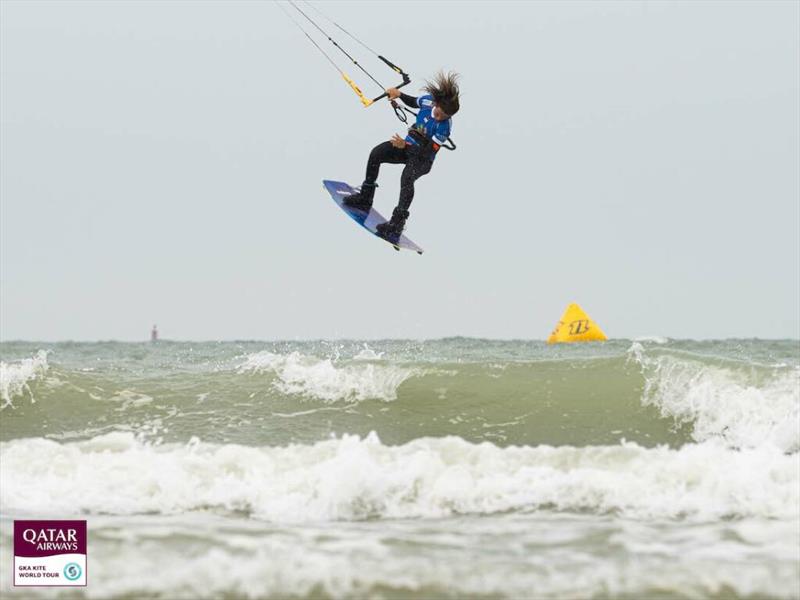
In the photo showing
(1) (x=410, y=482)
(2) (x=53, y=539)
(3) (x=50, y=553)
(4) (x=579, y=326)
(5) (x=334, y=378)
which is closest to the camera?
(3) (x=50, y=553)

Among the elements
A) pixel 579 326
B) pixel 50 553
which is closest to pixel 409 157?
pixel 50 553

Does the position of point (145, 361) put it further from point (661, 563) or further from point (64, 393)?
point (661, 563)

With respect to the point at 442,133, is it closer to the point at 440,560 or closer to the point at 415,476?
the point at 415,476

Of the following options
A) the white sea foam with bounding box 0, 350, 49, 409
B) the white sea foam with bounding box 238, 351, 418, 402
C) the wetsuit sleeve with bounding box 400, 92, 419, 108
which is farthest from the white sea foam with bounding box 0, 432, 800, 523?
the wetsuit sleeve with bounding box 400, 92, 419, 108

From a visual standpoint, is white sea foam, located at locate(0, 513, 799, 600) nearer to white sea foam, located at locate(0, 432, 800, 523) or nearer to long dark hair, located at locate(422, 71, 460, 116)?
white sea foam, located at locate(0, 432, 800, 523)

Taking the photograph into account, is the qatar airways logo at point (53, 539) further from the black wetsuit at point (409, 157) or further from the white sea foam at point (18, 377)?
the black wetsuit at point (409, 157)

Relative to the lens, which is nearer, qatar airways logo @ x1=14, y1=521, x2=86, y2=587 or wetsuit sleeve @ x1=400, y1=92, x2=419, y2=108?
qatar airways logo @ x1=14, y1=521, x2=86, y2=587

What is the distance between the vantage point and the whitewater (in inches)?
200

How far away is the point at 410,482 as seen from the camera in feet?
22.5

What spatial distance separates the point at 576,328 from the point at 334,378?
40.9ft

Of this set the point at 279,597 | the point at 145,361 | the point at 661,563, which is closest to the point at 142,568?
the point at 279,597

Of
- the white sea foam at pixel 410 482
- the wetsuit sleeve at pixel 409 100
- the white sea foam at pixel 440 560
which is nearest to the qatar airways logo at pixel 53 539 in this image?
the white sea foam at pixel 440 560

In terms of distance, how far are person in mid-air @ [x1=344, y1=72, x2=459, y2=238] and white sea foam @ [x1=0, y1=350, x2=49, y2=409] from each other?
4.29 metres

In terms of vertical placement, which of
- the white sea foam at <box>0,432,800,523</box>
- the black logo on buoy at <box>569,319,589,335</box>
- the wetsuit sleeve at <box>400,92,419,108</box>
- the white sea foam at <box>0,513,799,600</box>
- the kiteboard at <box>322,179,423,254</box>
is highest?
the wetsuit sleeve at <box>400,92,419,108</box>
